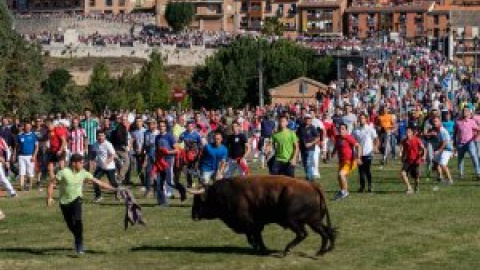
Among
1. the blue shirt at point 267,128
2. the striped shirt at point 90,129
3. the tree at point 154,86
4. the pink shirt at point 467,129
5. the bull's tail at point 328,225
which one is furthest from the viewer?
the tree at point 154,86

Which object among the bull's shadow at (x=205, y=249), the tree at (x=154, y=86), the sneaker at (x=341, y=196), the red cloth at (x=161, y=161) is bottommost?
the tree at (x=154, y=86)

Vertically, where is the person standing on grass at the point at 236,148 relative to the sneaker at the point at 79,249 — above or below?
above

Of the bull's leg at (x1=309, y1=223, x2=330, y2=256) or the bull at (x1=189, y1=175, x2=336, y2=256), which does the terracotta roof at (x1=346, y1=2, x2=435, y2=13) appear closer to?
the bull at (x1=189, y1=175, x2=336, y2=256)

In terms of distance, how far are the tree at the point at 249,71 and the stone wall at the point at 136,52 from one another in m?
28.9

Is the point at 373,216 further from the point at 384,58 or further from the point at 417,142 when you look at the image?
the point at 384,58

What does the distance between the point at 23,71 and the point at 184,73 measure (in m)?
57.0

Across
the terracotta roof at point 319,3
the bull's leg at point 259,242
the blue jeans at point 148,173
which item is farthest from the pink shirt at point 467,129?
the terracotta roof at point 319,3

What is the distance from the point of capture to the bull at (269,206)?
66.4 ft

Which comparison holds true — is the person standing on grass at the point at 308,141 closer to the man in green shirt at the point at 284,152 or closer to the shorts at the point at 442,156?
the shorts at the point at 442,156

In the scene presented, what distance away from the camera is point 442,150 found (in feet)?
102

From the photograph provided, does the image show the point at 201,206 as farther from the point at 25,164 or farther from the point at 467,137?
the point at 467,137

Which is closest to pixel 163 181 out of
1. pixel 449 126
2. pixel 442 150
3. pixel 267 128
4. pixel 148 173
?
pixel 148 173

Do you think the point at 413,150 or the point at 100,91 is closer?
the point at 413,150

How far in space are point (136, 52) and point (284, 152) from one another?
11451 cm
